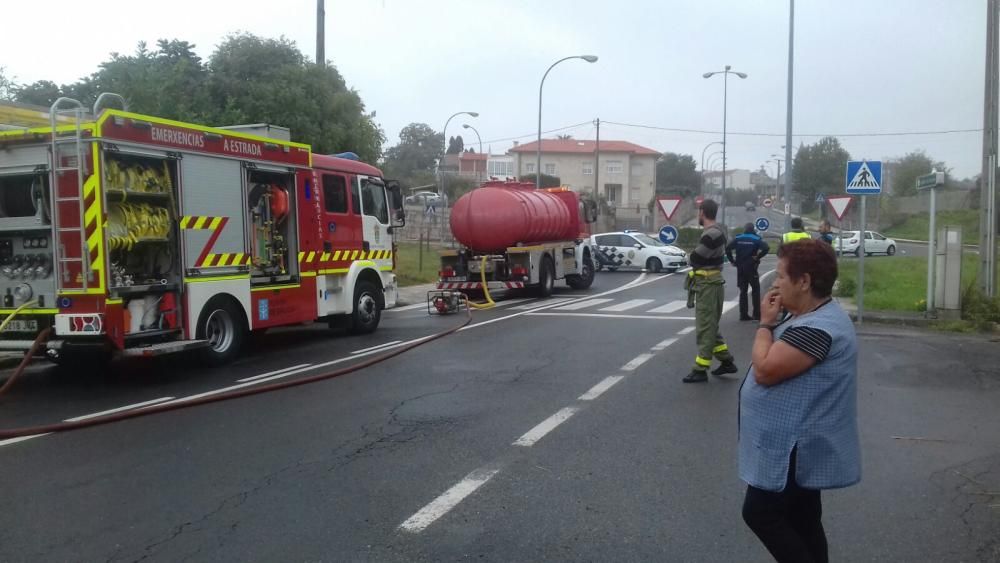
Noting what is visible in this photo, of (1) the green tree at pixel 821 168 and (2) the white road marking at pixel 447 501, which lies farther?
(1) the green tree at pixel 821 168

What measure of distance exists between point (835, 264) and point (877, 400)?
5.91 meters

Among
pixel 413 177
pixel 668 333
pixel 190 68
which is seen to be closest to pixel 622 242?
pixel 190 68

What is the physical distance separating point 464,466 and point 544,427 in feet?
4.25

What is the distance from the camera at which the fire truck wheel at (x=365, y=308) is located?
44.7 feet

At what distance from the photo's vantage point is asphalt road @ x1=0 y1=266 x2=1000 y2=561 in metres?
4.66

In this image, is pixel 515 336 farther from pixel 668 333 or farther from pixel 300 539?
pixel 300 539

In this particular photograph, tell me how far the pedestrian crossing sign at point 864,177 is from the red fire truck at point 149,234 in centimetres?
930

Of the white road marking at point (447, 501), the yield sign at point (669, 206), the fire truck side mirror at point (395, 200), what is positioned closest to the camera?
the white road marking at point (447, 501)

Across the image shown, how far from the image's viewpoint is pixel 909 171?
274 ft

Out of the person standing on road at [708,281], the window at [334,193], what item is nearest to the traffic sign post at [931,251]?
the person standing on road at [708,281]

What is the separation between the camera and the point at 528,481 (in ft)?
18.7

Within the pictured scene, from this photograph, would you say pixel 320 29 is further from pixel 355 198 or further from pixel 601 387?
pixel 601 387

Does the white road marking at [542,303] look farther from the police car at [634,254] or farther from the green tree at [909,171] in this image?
the green tree at [909,171]

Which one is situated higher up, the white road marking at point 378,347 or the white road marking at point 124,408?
the white road marking at point 124,408
